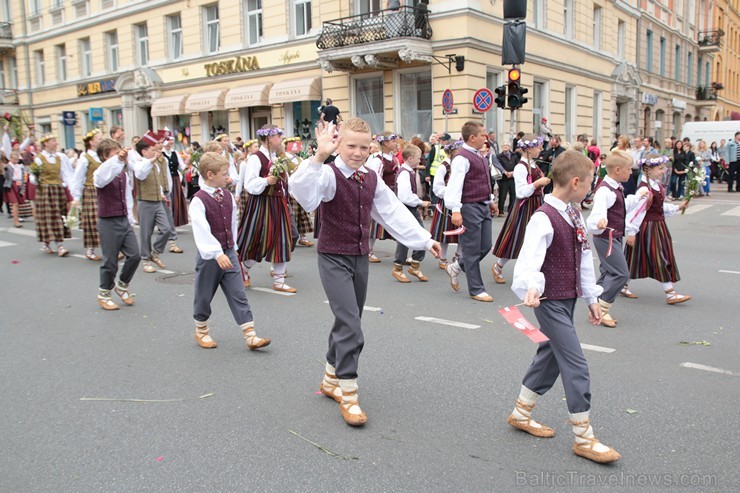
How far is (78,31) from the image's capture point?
3331 cm

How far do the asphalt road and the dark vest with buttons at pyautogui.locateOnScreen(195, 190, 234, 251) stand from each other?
94 cm

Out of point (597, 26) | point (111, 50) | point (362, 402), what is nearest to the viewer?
point (362, 402)

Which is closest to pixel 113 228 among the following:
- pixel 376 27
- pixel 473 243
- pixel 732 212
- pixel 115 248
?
pixel 115 248

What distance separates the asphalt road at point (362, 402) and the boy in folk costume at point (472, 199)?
15.5 inches

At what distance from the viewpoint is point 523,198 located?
7797mm

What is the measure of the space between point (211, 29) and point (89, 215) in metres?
19.5

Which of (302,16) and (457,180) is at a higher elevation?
(302,16)

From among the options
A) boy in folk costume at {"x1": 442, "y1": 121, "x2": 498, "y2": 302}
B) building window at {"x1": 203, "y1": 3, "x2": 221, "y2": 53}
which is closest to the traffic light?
boy in folk costume at {"x1": 442, "y1": 121, "x2": 498, "y2": 302}

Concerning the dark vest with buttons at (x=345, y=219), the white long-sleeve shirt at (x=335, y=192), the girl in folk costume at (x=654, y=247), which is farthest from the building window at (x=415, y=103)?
the dark vest with buttons at (x=345, y=219)

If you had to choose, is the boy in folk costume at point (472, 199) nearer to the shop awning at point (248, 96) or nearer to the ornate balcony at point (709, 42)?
the shop awning at point (248, 96)

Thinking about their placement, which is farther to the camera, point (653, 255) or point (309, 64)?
point (309, 64)

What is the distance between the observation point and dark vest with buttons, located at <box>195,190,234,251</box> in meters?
5.49

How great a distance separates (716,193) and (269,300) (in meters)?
19.6

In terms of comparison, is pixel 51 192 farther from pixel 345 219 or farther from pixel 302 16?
pixel 302 16
